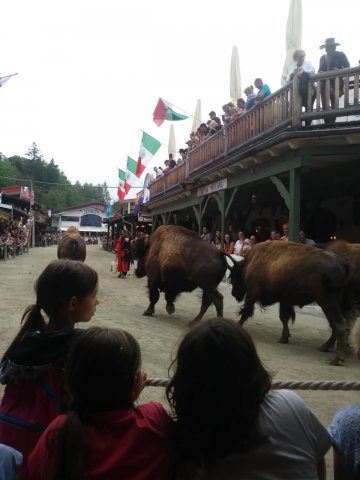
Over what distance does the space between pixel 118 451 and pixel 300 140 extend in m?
8.22

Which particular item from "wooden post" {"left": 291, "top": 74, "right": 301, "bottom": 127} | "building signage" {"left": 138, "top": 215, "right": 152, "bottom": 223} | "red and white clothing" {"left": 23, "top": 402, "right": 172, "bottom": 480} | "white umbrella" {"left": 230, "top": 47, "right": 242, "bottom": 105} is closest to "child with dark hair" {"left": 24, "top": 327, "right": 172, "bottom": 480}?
"red and white clothing" {"left": 23, "top": 402, "right": 172, "bottom": 480}

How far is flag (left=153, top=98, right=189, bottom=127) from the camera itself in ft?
60.9

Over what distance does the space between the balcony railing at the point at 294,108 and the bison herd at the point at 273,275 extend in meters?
3.09

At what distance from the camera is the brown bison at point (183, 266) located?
26.7ft

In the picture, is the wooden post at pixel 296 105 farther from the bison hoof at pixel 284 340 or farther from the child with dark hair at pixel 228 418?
the child with dark hair at pixel 228 418

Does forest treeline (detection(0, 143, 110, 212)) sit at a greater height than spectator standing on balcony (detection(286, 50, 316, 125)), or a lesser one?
greater

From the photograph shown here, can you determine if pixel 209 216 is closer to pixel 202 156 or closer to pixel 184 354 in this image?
pixel 202 156

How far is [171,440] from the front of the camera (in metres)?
1.60

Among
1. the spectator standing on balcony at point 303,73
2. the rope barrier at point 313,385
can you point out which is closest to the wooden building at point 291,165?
the spectator standing on balcony at point 303,73

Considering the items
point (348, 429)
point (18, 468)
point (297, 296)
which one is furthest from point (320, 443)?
point (297, 296)

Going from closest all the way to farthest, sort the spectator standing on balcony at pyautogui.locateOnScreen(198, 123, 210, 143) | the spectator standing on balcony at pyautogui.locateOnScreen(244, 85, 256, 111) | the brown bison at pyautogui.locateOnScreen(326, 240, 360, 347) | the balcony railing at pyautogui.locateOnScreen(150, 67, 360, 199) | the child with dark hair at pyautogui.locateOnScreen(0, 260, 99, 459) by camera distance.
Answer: the child with dark hair at pyautogui.locateOnScreen(0, 260, 99, 459)
the brown bison at pyautogui.locateOnScreen(326, 240, 360, 347)
the balcony railing at pyautogui.locateOnScreen(150, 67, 360, 199)
the spectator standing on balcony at pyautogui.locateOnScreen(244, 85, 256, 111)
the spectator standing on balcony at pyautogui.locateOnScreen(198, 123, 210, 143)

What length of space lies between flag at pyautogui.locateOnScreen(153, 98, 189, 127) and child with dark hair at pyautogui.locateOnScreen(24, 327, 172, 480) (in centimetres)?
1767

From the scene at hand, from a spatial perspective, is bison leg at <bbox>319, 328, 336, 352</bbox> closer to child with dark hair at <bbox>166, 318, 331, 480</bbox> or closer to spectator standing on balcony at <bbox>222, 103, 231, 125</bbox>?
child with dark hair at <bbox>166, 318, 331, 480</bbox>

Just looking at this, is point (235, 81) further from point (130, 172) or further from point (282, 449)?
point (282, 449)
